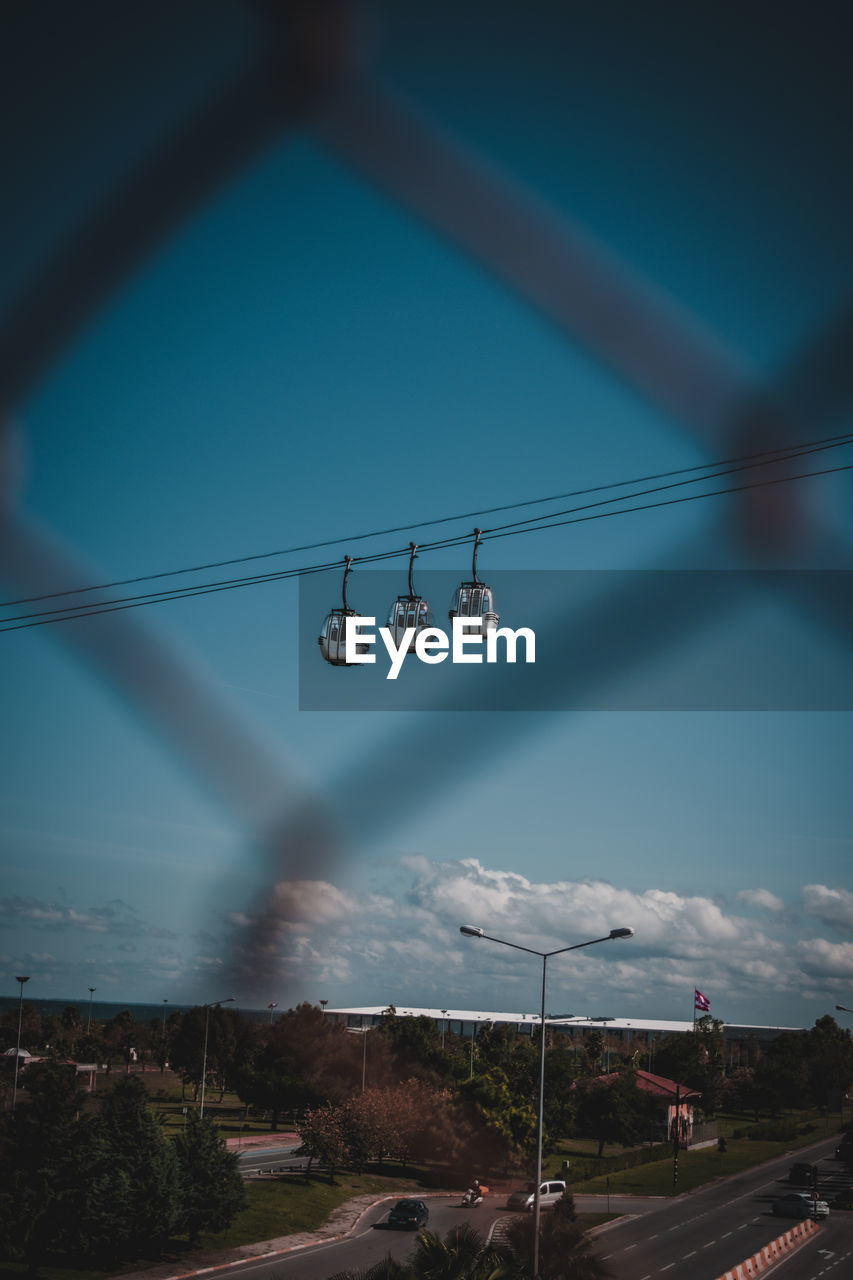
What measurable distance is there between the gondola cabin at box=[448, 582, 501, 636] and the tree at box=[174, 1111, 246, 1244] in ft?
110

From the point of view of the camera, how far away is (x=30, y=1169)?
3134 cm

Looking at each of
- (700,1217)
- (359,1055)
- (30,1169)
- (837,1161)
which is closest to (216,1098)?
(359,1055)

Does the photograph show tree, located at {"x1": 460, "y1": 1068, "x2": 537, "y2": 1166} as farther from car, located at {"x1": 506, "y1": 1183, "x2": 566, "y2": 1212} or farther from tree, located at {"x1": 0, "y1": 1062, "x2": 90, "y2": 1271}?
tree, located at {"x1": 0, "y1": 1062, "x2": 90, "y2": 1271}

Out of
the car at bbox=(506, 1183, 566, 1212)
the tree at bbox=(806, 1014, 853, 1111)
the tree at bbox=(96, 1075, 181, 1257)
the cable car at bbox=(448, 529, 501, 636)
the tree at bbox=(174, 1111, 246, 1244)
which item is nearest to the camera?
the cable car at bbox=(448, 529, 501, 636)

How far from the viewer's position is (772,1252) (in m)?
34.0

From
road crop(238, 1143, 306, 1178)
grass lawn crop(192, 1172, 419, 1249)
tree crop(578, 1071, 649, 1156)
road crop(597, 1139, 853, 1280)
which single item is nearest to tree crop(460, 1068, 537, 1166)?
grass lawn crop(192, 1172, 419, 1249)

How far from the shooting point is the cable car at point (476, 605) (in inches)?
285

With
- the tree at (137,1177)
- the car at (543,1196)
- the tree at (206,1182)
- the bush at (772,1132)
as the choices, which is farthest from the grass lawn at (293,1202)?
the bush at (772,1132)

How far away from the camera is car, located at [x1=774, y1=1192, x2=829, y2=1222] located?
4366 cm

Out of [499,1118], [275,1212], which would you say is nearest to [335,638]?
[275,1212]

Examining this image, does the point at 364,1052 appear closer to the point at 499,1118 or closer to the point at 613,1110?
the point at 499,1118

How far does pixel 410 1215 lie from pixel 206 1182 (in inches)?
364

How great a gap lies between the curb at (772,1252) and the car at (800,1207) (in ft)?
1.87

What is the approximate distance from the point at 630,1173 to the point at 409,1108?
53.0 ft
